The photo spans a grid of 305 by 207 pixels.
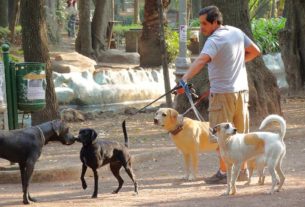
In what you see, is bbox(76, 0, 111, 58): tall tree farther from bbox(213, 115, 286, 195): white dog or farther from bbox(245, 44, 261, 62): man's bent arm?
bbox(213, 115, 286, 195): white dog

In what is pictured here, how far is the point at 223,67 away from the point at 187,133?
1.29 meters

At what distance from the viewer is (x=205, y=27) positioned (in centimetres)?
879

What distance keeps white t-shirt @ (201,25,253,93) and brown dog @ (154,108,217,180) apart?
2.68 ft

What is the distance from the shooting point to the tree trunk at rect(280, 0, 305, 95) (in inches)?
830

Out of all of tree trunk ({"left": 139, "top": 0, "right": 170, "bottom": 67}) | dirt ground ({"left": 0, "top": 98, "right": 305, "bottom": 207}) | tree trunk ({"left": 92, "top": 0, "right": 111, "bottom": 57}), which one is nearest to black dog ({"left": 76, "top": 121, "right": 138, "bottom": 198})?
dirt ground ({"left": 0, "top": 98, "right": 305, "bottom": 207})

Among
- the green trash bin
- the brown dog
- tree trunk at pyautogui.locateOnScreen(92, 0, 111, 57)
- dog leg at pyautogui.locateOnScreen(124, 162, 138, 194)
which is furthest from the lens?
tree trunk at pyautogui.locateOnScreen(92, 0, 111, 57)

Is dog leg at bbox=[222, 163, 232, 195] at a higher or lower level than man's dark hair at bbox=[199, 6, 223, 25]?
lower

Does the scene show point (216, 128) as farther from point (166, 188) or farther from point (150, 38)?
point (150, 38)

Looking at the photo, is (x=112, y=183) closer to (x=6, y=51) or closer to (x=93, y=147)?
(x=93, y=147)

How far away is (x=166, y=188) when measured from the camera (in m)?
9.41

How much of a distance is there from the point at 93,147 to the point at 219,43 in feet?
6.06

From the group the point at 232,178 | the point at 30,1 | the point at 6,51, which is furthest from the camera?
the point at 30,1

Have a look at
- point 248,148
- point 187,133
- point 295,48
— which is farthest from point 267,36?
point 248,148

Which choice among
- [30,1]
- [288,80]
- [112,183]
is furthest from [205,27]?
[288,80]
